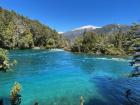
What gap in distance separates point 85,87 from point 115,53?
9997 centimetres

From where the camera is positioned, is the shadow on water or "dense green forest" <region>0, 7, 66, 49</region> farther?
"dense green forest" <region>0, 7, 66, 49</region>

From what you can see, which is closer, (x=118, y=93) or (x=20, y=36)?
(x=118, y=93)

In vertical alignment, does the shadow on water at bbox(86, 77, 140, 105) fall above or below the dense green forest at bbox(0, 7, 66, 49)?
below

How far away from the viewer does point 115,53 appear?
140 meters

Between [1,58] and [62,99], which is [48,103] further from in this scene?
[1,58]

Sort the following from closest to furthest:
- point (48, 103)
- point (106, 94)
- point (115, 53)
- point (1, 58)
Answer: point (1, 58) → point (48, 103) → point (106, 94) → point (115, 53)

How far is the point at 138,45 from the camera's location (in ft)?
62.0

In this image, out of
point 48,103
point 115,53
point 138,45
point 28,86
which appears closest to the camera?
point 138,45

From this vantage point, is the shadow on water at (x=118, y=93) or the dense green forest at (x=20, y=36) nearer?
the shadow on water at (x=118, y=93)

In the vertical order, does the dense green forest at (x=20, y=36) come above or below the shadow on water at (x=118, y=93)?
above

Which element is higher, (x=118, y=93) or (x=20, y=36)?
(x=20, y=36)

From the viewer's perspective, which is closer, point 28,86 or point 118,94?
point 118,94

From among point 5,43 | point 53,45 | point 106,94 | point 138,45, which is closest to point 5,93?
point 106,94

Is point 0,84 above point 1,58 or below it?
below
